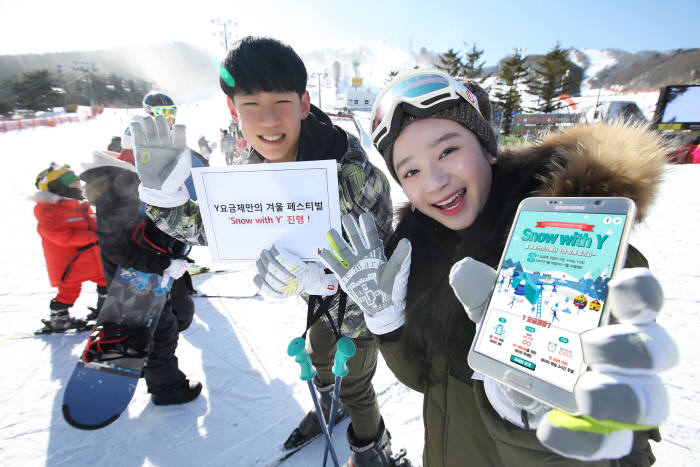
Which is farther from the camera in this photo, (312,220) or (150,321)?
Answer: (150,321)

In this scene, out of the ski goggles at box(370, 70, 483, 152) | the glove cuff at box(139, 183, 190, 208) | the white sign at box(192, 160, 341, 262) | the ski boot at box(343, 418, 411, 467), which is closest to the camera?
the ski goggles at box(370, 70, 483, 152)

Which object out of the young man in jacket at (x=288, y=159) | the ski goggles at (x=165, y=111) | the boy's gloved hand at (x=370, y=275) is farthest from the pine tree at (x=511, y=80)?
the boy's gloved hand at (x=370, y=275)

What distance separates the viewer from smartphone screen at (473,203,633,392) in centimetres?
61

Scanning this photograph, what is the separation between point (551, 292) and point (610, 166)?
0.34 metres

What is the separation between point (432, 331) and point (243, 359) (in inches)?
87.6

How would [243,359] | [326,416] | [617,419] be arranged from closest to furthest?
[617,419], [326,416], [243,359]

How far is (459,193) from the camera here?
40.3 inches

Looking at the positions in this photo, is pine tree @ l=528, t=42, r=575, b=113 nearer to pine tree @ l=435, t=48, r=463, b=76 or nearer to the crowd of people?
pine tree @ l=435, t=48, r=463, b=76

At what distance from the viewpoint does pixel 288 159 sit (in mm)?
1476

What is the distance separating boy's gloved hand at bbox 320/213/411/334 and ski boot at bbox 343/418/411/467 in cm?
97

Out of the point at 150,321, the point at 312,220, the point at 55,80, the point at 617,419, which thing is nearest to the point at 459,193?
the point at 312,220

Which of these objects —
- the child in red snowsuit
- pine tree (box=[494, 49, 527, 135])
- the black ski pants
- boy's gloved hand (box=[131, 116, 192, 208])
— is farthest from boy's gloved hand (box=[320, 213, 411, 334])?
pine tree (box=[494, 49, 527, 135])

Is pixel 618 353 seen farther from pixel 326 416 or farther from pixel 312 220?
pixel 326 416

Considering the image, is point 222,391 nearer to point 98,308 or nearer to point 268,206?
point 268,206
